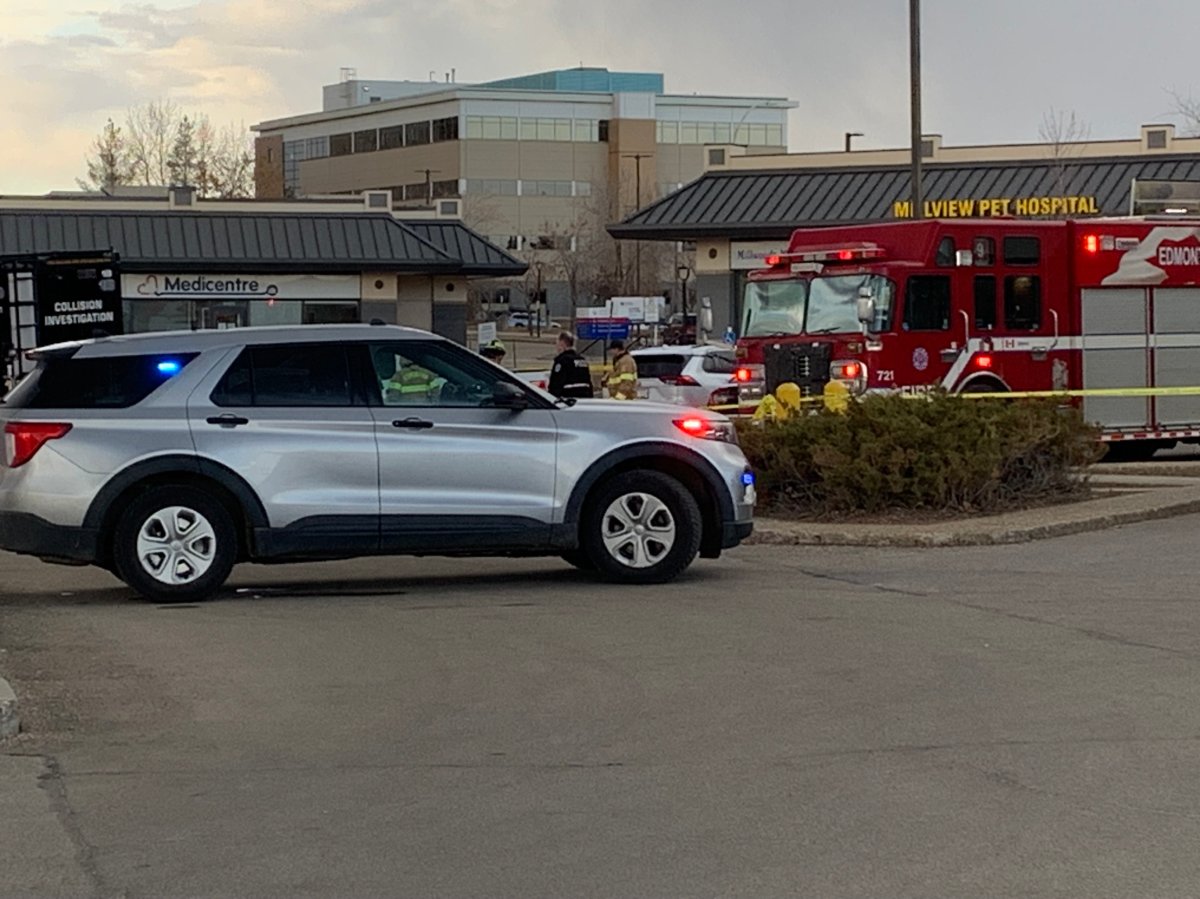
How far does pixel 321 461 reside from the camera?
41.7 ft

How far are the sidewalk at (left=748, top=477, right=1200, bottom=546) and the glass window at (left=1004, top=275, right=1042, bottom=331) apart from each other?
5.13 m

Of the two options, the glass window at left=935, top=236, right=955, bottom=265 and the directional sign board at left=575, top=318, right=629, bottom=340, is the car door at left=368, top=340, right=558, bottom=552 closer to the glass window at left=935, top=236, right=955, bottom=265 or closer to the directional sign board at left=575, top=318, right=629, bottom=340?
the glass window at left=935, top=236, right=955, bottom=265

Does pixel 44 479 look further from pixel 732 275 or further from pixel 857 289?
pixel 732 275

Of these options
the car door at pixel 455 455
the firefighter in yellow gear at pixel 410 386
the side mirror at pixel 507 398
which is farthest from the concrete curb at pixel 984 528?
the firefighter in yellow gear at pixel 410 386

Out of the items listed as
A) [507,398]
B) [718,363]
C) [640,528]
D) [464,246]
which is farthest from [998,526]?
[464,246]

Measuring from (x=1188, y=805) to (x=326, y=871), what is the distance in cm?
309

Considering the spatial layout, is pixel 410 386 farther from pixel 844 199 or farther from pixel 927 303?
pixel 844 199

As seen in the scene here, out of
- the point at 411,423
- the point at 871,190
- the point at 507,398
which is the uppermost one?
the point at 871,190

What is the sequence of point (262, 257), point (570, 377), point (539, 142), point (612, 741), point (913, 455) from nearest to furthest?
point (612, 741) < point (913, 455) < point (570, 377) < point (262, 257) < point (539, 142)

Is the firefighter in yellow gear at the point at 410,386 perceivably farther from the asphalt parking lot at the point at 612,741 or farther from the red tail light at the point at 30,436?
the red tail light at the point at 30,436

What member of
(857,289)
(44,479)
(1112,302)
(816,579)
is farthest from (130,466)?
(1112,302)

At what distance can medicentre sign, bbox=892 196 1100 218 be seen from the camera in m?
43.9

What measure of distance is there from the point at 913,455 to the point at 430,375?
18.1ft

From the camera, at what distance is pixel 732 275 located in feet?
162
